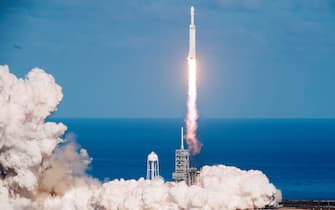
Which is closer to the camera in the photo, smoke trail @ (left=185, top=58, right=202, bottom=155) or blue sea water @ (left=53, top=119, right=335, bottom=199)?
smoke trail @ (left=185, top=58, right=202, bottom=155)

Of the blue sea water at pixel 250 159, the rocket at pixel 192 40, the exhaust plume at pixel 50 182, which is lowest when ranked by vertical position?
the exhaust plume at pixel 50 182

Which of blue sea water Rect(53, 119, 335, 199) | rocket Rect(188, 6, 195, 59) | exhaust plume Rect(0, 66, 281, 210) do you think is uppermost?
blue sea water Rect(53, 119, 335, 199)

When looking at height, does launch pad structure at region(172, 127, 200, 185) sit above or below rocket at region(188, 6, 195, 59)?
below

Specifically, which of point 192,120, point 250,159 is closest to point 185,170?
point 192,120

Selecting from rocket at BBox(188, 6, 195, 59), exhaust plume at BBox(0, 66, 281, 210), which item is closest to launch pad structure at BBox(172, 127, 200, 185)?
exhaust plume at BBox(0, 66, 281, 210)

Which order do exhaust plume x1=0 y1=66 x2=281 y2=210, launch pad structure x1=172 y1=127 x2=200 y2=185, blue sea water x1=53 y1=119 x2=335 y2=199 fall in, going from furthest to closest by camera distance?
blue sea water x1=53 y1=119 x2=335 y2=199, launch pad structure x1=172 y1=127 x2=200 y2=185, exhaust plume x1=0 y1=66 x2=281 y2=210

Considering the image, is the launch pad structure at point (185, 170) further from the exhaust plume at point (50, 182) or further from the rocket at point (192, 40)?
the rocket at point (192, 40)

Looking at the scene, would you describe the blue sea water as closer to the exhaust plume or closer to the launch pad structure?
the launch pad structure

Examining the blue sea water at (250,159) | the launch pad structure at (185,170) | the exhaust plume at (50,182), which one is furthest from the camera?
the blue sea water at (250,159)

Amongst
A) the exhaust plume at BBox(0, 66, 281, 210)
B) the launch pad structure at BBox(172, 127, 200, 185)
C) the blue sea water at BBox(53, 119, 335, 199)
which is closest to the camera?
the exhaust plume at BBox(0, 66, 281, 210)

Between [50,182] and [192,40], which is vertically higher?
[192,40]

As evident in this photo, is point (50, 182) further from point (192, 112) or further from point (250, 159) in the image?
point (250, 159)

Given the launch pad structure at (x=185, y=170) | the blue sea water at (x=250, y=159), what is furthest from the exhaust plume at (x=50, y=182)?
the blue sea water at (x=250, y=159)

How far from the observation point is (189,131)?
232 ft
